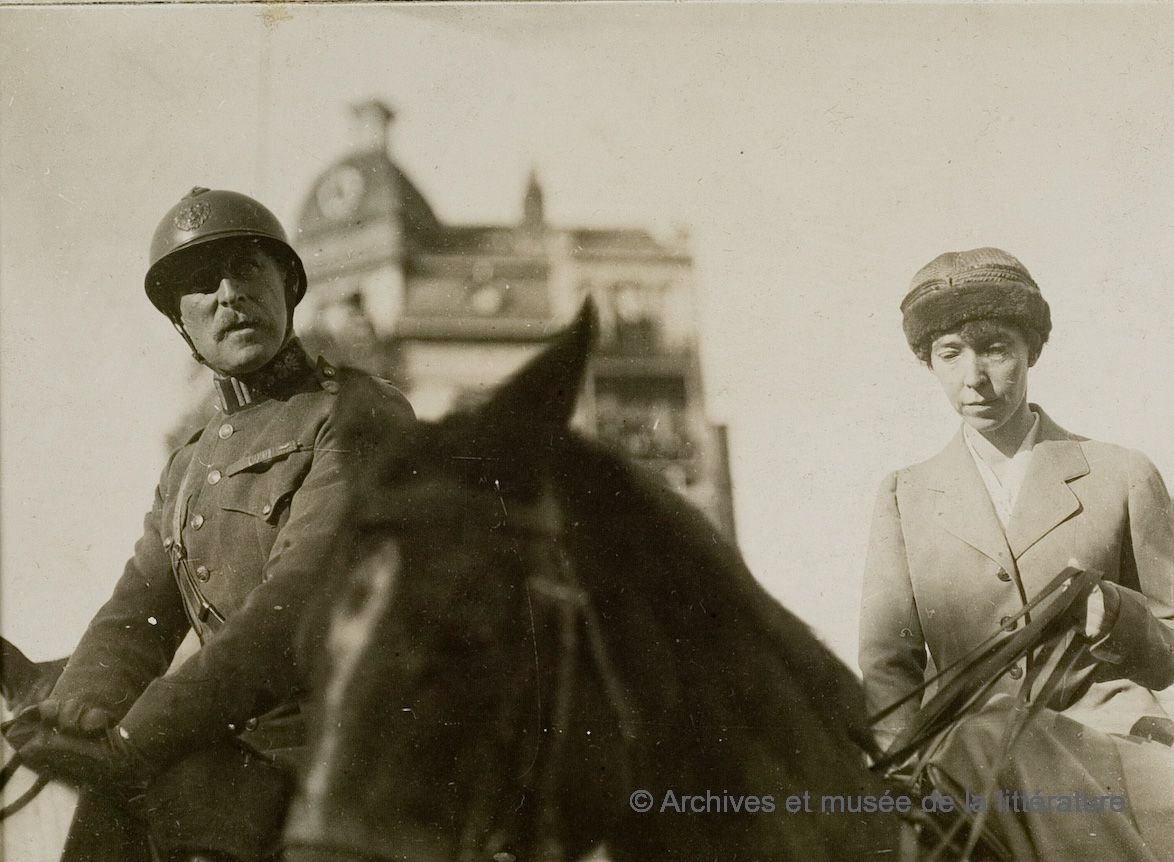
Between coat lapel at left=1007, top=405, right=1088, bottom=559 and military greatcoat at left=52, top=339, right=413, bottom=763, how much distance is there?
180 cm

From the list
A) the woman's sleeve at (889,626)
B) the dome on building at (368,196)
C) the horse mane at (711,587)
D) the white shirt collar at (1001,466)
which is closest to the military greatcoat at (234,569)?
the dome on building at (368,196)

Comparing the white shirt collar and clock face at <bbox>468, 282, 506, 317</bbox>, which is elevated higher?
clock face at <bbox>468, 282, 506, 317</bbox>

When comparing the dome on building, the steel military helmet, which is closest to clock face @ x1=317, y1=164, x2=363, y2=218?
the dome on building

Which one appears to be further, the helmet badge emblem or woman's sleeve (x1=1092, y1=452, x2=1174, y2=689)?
the helmet badge emblem

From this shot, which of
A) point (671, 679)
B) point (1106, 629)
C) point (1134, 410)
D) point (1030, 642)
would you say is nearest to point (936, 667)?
point (1030, 642)

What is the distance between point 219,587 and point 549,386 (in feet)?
3.57

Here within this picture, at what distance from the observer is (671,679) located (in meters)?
3.34

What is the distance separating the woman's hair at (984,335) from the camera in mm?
3500

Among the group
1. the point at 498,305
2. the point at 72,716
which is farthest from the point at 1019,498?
the point at 72,716

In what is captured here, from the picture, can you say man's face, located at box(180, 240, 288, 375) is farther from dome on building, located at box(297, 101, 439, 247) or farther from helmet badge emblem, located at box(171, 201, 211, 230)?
dome on building, located at box(297, 101, 439, 247)

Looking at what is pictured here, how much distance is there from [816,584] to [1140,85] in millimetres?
1905

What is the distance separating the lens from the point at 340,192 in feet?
11.7

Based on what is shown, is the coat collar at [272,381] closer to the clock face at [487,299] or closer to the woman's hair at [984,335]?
the clock face at [487,299]

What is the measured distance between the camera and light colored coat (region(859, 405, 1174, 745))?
330cm
